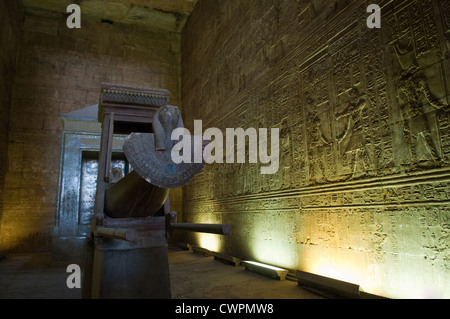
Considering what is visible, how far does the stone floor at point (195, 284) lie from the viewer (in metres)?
3.41

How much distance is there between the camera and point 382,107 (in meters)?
3.12

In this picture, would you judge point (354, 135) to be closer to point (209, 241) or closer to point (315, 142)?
→ point (315, 142)

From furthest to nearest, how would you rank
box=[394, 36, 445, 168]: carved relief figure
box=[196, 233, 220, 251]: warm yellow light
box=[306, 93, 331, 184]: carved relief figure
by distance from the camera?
box=[196, 233, 220, 251]: warm yellow light < box=[306, 93, 331, 184]: carved relief figure < box=[394, 36, 445, 168]: carved relief figure

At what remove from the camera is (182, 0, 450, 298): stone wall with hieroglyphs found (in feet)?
8.70

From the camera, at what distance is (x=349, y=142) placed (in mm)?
3480

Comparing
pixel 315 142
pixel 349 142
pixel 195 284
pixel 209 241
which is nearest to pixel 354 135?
pixel 349 142

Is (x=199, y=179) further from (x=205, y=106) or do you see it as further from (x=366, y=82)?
(x=366, y=82)

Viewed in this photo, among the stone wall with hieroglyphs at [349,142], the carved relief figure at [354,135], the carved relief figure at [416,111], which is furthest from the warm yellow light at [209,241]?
the carved relief figure at [416,111]

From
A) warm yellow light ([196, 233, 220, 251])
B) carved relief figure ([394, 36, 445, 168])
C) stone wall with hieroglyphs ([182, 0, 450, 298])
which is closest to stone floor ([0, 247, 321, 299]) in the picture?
stone wall with hieroglyphs ([182, 0, 450, 298])

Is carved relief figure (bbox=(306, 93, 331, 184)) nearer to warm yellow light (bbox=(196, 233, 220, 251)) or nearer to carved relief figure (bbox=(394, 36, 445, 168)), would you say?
carved relief figure (bbox=(394, 36, 445, 168))

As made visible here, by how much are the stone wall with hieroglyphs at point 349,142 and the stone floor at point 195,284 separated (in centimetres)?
52

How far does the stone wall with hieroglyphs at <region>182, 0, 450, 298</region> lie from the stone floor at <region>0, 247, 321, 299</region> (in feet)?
1.70
